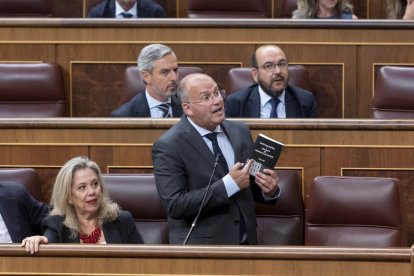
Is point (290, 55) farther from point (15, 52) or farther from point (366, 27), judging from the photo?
point (15, 52)

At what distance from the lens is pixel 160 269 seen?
5.08 ft

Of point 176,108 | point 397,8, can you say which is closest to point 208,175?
point 176,108

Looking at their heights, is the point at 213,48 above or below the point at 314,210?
above

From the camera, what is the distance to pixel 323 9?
2742mm

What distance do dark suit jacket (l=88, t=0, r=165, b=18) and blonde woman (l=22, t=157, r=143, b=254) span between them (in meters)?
1.03

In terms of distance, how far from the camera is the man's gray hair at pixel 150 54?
2.38m

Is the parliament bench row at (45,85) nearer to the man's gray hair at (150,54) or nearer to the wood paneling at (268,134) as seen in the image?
the man's gray hair at (150,54)

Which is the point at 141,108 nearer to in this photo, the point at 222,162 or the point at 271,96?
the point at 271,96

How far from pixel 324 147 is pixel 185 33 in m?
0.64

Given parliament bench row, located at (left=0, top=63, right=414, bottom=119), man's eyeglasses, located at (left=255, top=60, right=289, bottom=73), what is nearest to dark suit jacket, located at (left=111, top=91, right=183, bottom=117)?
parliament bench row, located at (left=0, top=63, right=414, bottom=119)

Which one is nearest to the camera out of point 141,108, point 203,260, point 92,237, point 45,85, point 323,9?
point 203,260

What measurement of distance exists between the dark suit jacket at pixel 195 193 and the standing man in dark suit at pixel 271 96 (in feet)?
1.45

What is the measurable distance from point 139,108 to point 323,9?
0.65m

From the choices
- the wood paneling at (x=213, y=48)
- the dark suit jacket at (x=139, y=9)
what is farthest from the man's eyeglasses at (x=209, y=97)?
the dark suit jacket at (x=139, y=9)
